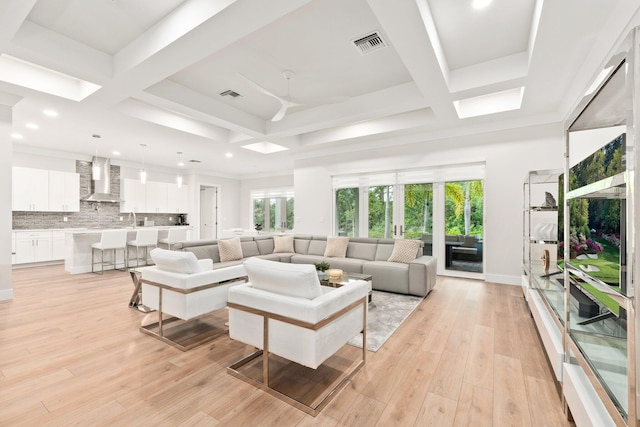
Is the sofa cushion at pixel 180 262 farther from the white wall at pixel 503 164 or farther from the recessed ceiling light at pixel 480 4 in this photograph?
the white wall at pixel 503 164

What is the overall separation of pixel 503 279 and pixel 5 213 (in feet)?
25.0

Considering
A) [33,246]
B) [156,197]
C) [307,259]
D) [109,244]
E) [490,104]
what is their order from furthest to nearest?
[156,197] → [33,246] → [109,244] → [307,259] → [490,104]

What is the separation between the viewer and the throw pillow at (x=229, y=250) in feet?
16.5

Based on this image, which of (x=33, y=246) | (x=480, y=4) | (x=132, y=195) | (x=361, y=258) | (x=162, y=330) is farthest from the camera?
(x=132, y=195)

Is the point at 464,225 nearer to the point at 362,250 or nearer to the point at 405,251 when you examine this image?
the point at 405,251

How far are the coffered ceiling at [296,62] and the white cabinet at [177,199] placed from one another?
350cm

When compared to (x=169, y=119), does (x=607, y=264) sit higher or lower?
lower

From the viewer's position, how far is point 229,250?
510 centimetres

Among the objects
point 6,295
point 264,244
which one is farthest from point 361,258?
point 6,295

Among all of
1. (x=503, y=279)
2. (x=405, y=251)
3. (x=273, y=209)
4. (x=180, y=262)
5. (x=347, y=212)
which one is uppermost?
(x=273, y=209)

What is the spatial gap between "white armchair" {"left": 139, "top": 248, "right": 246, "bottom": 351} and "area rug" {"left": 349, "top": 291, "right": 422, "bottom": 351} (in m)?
1.39

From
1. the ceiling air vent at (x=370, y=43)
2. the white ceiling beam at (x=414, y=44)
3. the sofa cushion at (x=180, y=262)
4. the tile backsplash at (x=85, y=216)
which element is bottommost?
the sofa cushion at (x=180, y=262)

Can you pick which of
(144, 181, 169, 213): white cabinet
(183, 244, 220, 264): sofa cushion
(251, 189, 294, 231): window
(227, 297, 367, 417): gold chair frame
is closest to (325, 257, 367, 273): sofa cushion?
(183, 244, 220, 264): sofa cushion

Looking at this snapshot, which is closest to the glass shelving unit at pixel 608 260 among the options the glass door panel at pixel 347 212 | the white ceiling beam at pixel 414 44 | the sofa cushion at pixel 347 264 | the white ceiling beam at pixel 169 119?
the white ceiling beam at pixel 414 44
